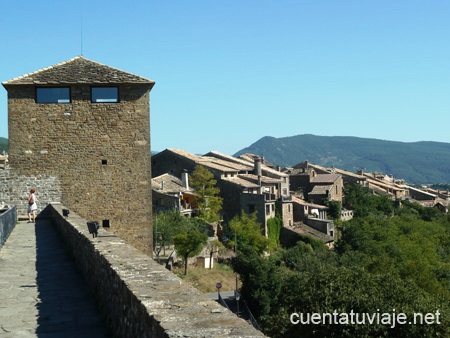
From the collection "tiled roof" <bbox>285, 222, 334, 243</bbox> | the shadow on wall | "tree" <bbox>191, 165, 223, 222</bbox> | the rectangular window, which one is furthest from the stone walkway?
"tiled roof" <bbox>285, 222, 334, 243</bbox>

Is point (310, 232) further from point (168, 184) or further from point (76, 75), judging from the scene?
point (76, 75)

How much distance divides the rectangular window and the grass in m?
28.8

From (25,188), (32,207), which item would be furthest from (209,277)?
(32,207)

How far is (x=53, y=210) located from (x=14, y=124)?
10.0 feet

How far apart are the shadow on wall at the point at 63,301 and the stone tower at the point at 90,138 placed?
278 inches

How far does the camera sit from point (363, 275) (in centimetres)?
3036

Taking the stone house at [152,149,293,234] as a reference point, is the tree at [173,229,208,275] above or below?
below

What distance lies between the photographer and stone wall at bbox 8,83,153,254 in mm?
18859

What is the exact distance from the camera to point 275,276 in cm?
4525

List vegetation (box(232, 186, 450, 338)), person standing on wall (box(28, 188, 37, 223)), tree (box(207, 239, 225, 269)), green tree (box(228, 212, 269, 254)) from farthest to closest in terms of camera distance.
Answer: green tree (box(228, 212, 269, 254)) < tree (box(207, 239, 225, 269)) < vegetation (box(232, 186, 450, 338)) < person standing on wall (box(28, 188, 37, 223))

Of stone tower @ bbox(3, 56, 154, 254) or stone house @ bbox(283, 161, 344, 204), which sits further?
stone house @ bbox(283, 161, 344, 204)

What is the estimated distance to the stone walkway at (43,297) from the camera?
6.61 meters

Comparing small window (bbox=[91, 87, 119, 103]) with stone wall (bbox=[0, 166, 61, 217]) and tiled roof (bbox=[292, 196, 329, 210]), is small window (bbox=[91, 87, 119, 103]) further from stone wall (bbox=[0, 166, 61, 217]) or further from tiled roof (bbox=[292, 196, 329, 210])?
tiled roof (bbox=[292, 196, 329, 210])

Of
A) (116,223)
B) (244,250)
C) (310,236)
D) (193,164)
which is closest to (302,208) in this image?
(310,236)
